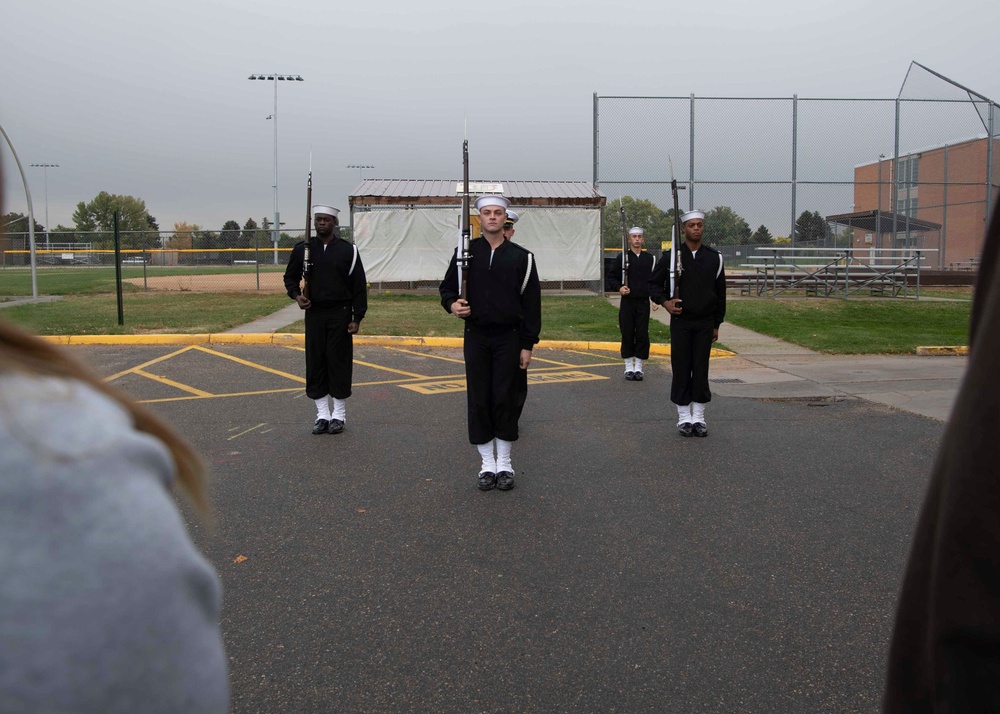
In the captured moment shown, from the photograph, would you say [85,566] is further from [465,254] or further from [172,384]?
[172,384]

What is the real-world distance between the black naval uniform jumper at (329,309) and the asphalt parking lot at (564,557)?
0.53 m

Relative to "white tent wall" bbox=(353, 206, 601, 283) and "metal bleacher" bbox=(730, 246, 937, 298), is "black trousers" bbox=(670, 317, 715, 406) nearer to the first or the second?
"metal bleacher" bbox=(730, 246, 937, 298)

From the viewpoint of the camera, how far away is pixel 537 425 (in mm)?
8555

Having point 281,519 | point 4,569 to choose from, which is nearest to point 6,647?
point 4,569

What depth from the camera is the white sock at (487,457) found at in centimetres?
647

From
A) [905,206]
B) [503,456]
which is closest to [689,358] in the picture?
[503,456]

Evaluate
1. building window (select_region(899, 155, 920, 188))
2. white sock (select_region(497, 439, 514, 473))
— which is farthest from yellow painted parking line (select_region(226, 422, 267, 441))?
building window (select_region(899, 155, 920, 188))

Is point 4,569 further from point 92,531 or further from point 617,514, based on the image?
point 617,514

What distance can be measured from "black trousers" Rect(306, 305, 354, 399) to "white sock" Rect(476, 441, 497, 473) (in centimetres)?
215

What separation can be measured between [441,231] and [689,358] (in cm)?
1581

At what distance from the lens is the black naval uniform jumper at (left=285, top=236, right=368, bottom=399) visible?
8.31m

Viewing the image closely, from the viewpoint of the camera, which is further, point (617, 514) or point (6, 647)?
point (617, 514)

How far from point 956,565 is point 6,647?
1.01 m

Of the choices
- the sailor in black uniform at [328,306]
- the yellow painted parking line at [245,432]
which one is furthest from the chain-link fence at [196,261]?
the yellow painted parking line at [245,432]
